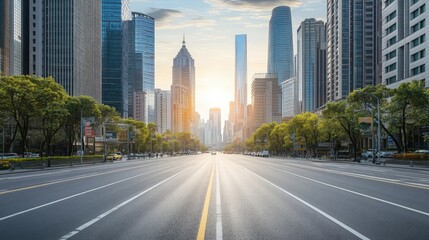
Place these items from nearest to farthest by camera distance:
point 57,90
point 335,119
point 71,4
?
point 57,90 < point 335,119 < point 71,4

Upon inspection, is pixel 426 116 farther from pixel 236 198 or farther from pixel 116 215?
pixel 116 215

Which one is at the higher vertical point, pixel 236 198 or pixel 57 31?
pixel 57 31

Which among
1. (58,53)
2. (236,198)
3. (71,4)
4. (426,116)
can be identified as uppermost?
(71,4)

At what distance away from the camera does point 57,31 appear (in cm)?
13300

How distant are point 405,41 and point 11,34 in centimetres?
11464

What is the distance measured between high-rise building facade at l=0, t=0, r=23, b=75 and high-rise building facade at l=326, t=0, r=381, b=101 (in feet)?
393

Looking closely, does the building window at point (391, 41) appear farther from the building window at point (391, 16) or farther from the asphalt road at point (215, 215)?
the asphalt road at point (215, 215)

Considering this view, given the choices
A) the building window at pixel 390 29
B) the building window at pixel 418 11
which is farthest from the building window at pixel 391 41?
the building window at pixel 418 11

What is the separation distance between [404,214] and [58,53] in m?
135

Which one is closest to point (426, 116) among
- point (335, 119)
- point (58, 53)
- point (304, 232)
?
point (335, 119)

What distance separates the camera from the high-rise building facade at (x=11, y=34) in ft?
433

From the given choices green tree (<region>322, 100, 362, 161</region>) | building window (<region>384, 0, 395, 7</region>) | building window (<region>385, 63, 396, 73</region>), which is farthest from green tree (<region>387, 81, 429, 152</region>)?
building window (<region>384, 0, 395, 7</region>)

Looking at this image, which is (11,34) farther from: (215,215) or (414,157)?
(215,215)

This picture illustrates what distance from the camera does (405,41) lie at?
88.2 metres
